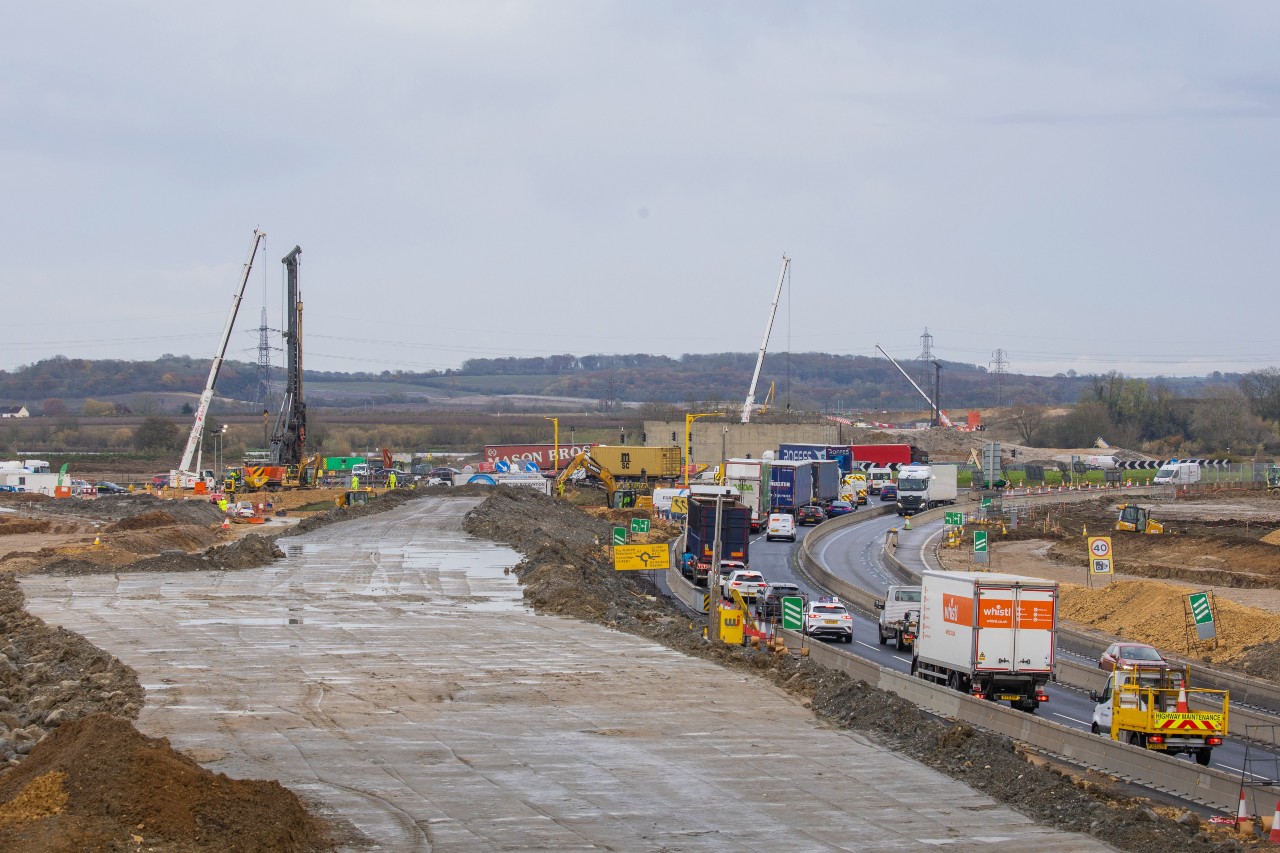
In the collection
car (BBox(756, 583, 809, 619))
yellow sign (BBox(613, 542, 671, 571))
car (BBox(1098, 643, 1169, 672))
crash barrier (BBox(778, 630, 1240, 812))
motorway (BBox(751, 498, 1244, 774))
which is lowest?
motorway (BBox(751, 498, 1244, 774))

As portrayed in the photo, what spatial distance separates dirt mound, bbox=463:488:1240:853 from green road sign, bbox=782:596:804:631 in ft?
8.56

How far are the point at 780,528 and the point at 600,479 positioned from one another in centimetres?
2676

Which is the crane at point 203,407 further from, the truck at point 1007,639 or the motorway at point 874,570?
the truck at point 1007,639

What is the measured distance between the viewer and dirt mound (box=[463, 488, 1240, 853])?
685 inches

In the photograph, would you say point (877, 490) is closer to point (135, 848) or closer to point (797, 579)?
point (797, 579)

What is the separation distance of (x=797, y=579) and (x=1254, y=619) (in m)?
23.7

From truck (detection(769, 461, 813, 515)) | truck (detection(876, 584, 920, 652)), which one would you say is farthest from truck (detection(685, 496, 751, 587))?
truck (detection(769, 461, 813, 515))

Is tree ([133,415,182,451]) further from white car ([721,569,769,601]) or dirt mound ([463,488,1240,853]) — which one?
white car ([721,569,769,601])

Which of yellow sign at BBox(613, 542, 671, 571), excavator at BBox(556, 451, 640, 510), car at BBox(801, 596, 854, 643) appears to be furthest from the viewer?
excavator at BBox(556, 451, 640, 510)

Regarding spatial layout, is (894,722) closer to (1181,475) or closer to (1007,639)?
(1007,639)

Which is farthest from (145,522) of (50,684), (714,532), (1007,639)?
(1007,639)

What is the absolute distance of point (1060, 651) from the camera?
44594 millimetres

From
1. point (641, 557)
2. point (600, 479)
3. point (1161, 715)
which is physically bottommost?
point (600, 479)

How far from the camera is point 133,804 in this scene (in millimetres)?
13781
